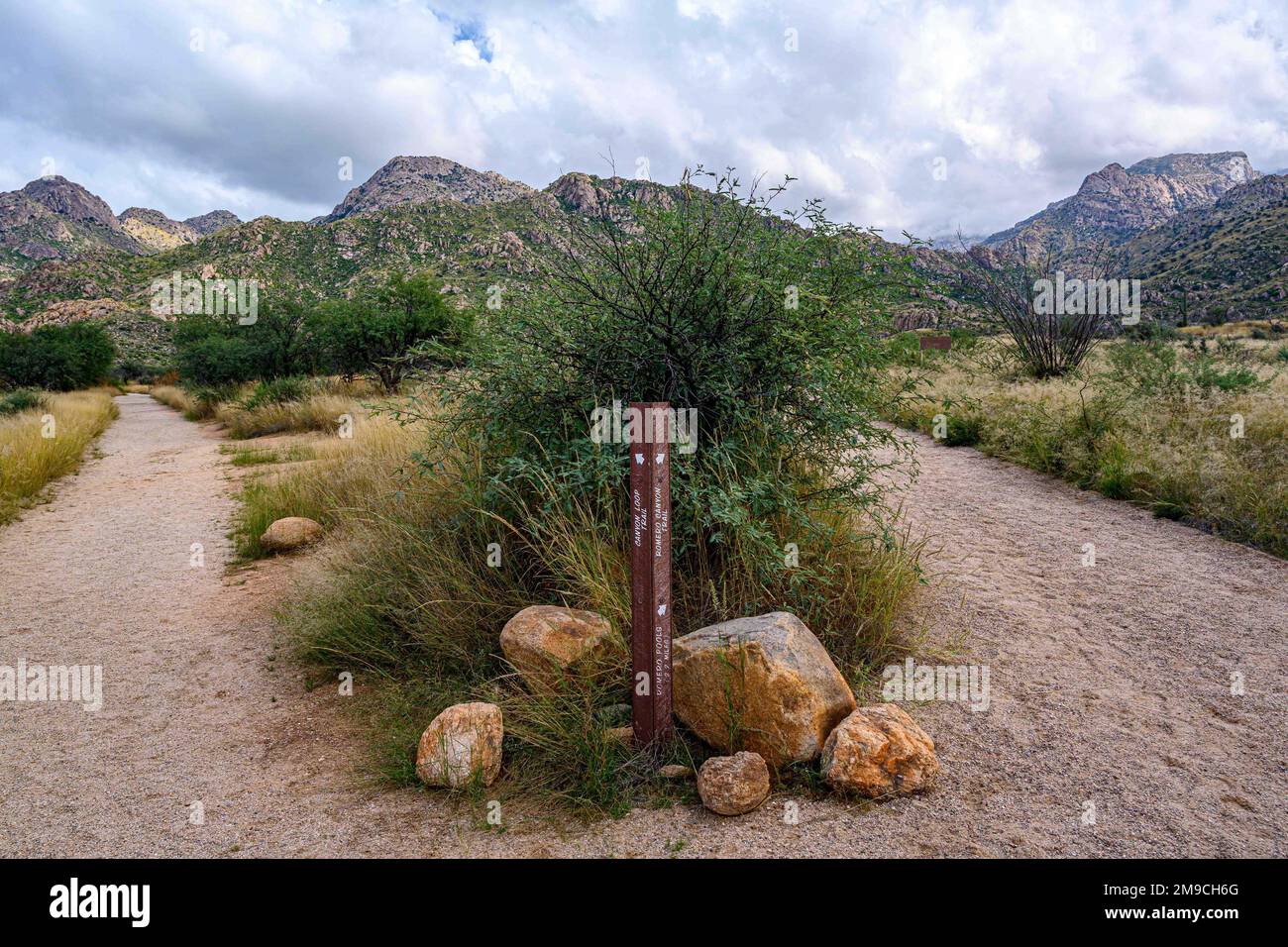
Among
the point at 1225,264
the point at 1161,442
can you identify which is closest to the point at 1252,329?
the point at 1225,264

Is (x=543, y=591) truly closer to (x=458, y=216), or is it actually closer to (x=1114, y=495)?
(x=1114, y=495)

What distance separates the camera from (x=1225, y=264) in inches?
1713

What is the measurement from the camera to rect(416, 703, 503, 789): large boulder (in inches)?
121

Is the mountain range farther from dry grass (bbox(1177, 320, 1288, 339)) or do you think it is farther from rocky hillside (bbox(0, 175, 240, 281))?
rocky hillside (bbox(0, 175, 240, 281))

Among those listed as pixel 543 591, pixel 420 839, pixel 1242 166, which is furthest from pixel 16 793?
pixel 1242 166

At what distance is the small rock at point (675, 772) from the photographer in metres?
3.07

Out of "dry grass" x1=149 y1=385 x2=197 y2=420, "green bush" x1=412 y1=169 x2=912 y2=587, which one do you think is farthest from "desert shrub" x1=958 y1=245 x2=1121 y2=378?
"dry grass" x1=149 y1=385 x2=197 y2=420

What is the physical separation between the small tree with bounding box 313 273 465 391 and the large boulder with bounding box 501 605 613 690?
1819 cm

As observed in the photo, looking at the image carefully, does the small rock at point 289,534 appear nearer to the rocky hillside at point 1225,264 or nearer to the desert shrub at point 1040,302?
the desert shrub at point 1040,302

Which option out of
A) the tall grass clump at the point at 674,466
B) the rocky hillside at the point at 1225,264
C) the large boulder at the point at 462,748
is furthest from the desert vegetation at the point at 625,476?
the rocky hillside at the point at 1225,264

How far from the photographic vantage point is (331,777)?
3.34 metres

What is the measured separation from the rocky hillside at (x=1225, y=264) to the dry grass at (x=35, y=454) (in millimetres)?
35809

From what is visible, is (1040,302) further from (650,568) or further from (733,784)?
(733,784)

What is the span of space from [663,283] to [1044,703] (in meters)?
3.30
